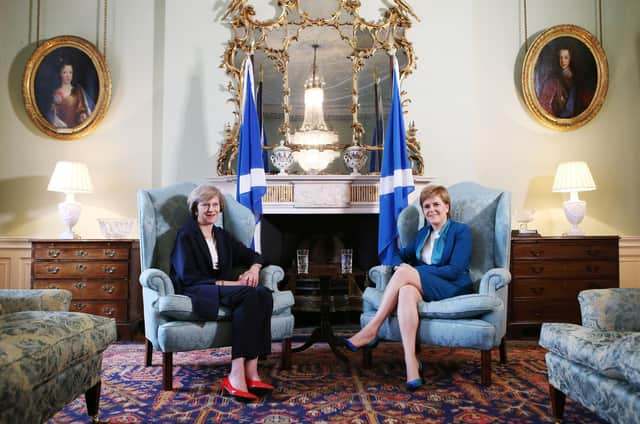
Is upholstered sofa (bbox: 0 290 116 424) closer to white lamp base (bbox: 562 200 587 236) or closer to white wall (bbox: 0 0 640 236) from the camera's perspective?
white wall (bbox: 0 0 640 236)

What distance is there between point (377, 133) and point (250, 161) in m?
1.23

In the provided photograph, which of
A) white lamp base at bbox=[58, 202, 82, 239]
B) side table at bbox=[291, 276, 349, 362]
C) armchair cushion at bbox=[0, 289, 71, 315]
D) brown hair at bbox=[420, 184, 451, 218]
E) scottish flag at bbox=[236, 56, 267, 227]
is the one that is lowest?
side table at bbox=[291, 276, 349, 362]

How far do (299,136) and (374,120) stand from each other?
72 centimetres

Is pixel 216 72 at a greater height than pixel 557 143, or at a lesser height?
greater

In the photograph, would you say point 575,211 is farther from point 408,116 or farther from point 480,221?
point 408,116

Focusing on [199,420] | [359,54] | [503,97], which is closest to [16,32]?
[359,54]

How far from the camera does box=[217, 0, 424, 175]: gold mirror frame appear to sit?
4473 mm

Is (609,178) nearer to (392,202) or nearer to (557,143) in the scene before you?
(557,143)

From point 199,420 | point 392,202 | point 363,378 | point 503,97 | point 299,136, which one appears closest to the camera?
point 199,420

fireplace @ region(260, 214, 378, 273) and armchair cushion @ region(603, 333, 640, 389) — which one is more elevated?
fireplace @ region(260, 214, 378, 273)

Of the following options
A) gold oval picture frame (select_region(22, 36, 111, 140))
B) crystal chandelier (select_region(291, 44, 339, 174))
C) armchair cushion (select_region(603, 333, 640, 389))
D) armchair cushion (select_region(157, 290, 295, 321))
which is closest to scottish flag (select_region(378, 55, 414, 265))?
crystal chandelier (select_region(291, 44, 339, 174))

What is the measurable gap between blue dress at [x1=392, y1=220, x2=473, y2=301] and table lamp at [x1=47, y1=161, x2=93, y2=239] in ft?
9.84

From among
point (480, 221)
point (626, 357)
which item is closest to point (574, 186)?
point (480, 221)

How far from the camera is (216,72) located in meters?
4.54
